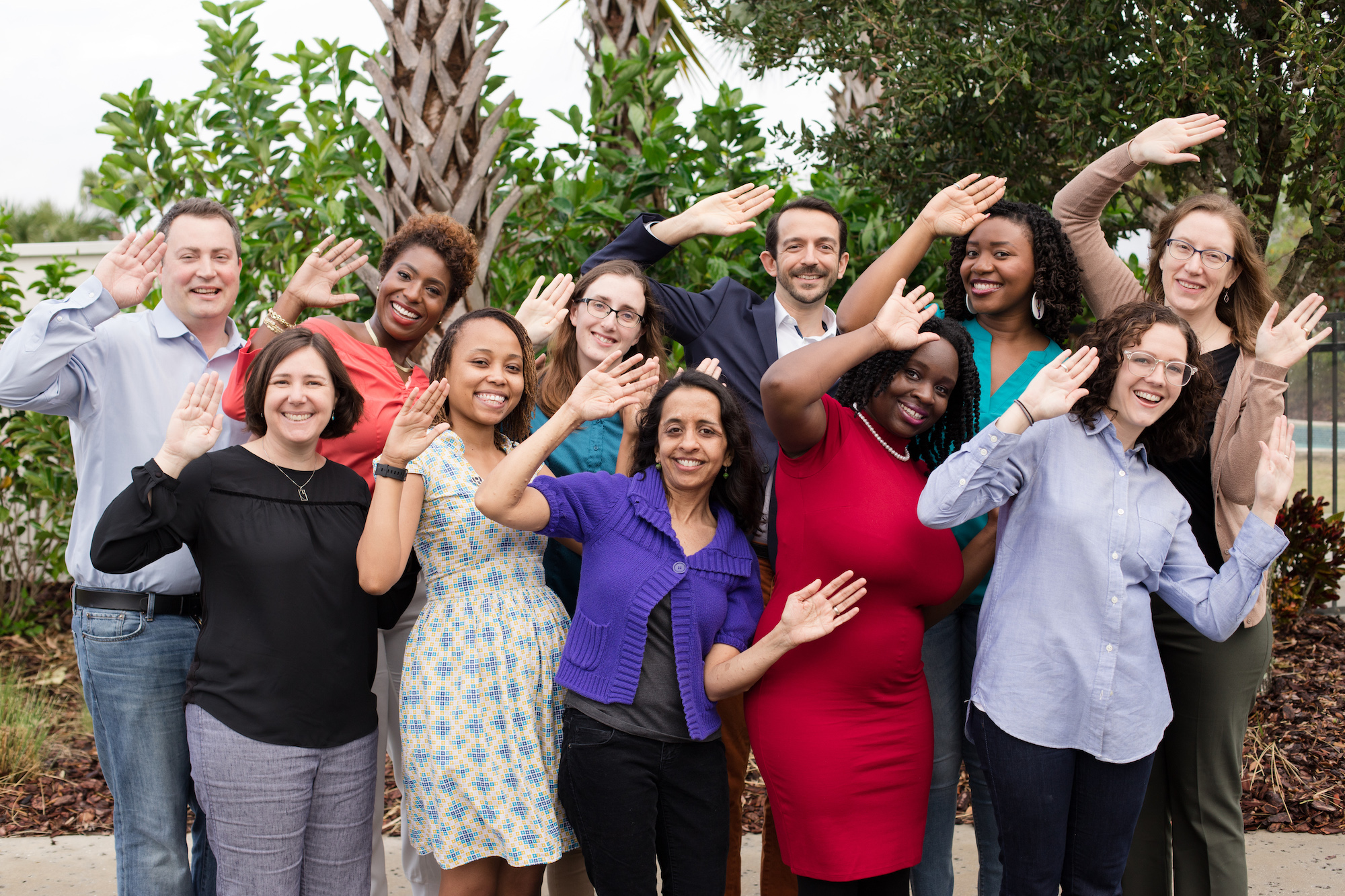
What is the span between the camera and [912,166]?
437 centimetres

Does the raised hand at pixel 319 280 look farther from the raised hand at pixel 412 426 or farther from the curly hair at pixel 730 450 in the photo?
the curly hair at pixel 730 450

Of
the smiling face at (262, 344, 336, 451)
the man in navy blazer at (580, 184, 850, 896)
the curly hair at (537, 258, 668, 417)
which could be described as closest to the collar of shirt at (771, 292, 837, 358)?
the man in navy blazer at (580, 184, 850, 896)

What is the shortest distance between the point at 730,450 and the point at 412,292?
1.28 m

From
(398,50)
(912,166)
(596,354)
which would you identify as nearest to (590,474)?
(596,354)

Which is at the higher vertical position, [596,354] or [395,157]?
[395,157]

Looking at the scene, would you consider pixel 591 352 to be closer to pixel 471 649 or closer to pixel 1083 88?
pixel 471 649

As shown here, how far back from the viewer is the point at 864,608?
103 inches

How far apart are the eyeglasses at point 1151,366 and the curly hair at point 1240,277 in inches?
23.1

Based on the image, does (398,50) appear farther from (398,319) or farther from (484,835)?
(484,835)

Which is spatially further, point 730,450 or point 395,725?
point 395,725

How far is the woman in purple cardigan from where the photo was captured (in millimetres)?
2588

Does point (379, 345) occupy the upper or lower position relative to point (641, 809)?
upper

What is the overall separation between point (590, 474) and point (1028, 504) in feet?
3.85

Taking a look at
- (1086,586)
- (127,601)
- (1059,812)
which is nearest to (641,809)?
(1059,812)
